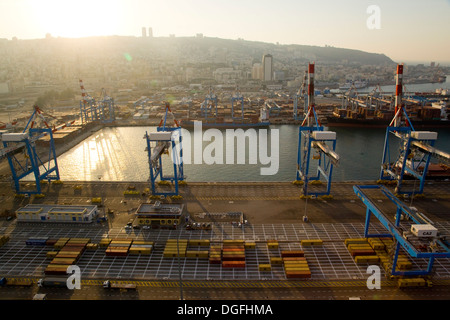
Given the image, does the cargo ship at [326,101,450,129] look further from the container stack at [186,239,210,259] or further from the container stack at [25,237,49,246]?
the container stack at [25,237,49,246]

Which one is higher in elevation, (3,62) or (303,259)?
(3,62)

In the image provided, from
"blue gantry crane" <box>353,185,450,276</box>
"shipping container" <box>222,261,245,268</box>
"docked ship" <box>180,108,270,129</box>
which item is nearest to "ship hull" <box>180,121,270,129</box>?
"docked ship" <box>180,108,270,129</box>

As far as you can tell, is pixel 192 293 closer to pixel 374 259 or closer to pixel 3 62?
pixel 374 259

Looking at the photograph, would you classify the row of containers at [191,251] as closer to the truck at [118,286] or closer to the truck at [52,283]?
the truck at [52,283]

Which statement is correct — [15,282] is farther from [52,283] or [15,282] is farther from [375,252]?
[375,252]

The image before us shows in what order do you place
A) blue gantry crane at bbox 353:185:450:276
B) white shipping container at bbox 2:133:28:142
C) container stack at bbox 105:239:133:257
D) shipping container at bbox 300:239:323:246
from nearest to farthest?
blue gantry crane at bbox 353:185:450:276 < container stack at bbox 105:239:133:257 < shipping container at bbox 300:239:323:246 < white shipping container at bbox 2:133:28:142

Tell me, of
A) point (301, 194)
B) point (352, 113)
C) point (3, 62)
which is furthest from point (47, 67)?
point (301, 194)
